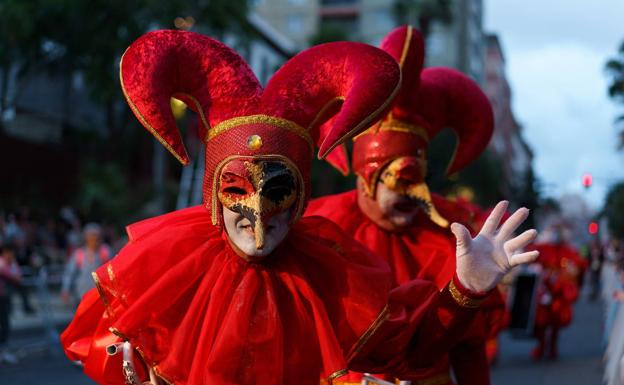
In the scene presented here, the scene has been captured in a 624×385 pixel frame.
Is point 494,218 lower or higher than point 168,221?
higher

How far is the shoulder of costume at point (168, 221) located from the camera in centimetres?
377

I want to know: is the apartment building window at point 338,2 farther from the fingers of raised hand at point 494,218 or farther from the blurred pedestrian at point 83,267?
the fingers of raised hand at point 494,218

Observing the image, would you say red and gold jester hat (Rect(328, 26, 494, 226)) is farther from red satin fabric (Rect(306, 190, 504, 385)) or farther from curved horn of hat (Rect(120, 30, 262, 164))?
curved horn of hat (Rect(120, 30, 262, 164))

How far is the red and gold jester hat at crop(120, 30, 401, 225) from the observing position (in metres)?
3.54

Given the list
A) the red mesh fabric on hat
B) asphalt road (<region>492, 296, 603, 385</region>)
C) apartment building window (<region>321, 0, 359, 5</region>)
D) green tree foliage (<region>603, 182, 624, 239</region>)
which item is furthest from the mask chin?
apartment building window (<region>321, 0, 359, 5</region>)

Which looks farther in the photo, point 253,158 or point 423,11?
point 423,11

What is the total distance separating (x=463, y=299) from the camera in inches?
147

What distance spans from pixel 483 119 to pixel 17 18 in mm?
16995

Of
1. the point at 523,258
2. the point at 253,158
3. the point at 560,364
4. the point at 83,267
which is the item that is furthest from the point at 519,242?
the point at 560,364

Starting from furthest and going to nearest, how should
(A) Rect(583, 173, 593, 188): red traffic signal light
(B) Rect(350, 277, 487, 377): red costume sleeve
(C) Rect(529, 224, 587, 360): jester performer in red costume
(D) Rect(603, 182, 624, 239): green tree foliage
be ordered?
(D) Rect(603, 182, 624, 239): green tree foliage < (A) Rect(583, 173, 593, 188): red traffic signal light < (C) Rect(529, 224, 587, 360): jester performer in red costume < (B) Rect(350, 277, 487, 377): red costume sleeve

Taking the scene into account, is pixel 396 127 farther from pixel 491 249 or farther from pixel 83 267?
pixel 83 267

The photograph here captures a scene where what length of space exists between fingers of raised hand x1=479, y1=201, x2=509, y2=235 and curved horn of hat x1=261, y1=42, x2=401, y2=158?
21.6 inches

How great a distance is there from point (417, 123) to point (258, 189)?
73.2 inches

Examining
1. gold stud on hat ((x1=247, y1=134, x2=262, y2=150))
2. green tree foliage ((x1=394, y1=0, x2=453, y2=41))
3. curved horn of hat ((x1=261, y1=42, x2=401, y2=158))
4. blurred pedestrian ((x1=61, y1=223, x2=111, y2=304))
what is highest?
green tree foliage ((x1=394, y1=0, x2=453, y2=41))
